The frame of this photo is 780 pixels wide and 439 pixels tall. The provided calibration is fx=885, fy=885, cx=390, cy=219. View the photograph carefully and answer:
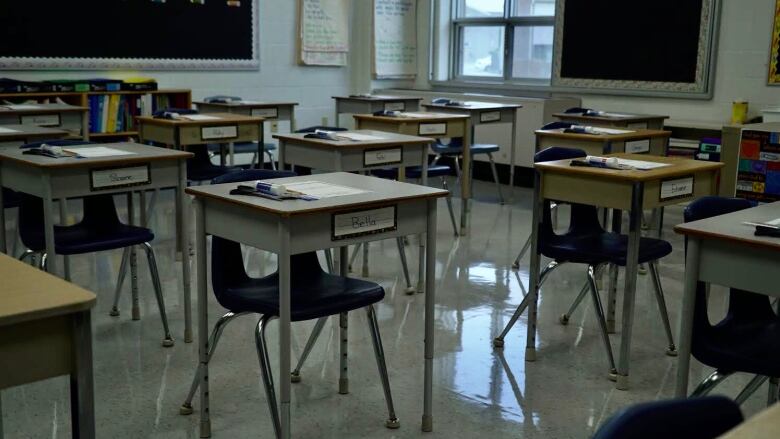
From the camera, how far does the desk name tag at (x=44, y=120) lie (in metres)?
5.66

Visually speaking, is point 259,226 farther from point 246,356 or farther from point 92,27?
point 92,27

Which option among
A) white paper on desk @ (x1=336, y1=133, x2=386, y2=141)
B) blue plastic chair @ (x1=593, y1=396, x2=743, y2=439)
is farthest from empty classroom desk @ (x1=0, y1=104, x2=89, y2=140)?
blue plastic chair @ (x1=593, y1=396, x2=743, y2=439)

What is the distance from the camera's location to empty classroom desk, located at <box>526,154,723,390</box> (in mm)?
3240

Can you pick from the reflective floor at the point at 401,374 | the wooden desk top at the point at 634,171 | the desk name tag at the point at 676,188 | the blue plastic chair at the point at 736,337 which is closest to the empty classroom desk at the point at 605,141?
the reflective floor at the point at 401,374

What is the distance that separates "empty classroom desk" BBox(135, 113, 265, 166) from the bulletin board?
322 centimetres

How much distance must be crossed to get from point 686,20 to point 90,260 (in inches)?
201

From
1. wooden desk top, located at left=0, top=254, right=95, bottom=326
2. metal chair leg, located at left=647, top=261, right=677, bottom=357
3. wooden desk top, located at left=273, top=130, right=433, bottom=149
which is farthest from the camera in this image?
wooden desk top, located at left=273, top=130, right=433, bottom=149

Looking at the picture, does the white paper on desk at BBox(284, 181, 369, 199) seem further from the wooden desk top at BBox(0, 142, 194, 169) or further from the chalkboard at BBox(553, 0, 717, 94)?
the chalkboard at BBox(553, 0, 717, 94)

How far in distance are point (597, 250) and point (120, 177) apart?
1.89 metres

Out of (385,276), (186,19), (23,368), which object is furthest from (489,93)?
(23,368)

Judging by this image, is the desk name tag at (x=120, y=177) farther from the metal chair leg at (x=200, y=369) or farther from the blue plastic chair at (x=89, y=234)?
the metal chair leg at (x=200, y=369)

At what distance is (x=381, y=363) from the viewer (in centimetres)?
294

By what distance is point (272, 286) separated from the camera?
2.91 meters

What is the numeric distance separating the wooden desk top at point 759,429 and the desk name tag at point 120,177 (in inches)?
108
